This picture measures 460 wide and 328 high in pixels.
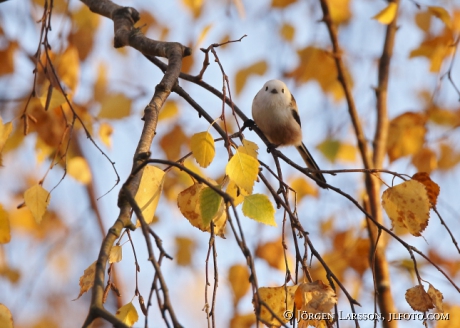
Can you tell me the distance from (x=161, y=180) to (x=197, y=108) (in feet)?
1.44

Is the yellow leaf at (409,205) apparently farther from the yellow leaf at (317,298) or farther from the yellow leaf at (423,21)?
the yellow leaf at (423,21)

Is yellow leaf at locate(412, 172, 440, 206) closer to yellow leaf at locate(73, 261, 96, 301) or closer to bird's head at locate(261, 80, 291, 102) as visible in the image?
yellow leaf at locate(73, 261, 96, 301)

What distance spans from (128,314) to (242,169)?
0.38 metres

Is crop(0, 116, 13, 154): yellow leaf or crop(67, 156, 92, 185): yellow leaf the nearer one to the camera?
crop(0, 116, 13, 154): yellow leaf

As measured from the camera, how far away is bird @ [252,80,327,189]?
91.0 inches

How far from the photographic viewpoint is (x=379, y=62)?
8.93 ft

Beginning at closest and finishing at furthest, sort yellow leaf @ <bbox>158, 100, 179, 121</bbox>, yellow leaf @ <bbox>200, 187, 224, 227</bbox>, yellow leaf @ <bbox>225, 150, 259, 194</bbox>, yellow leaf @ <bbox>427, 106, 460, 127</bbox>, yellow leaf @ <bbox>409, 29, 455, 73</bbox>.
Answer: yellow leaf @ <bbox>200, 187, 224, 227</bbox> < yellow leaf @ <bbox>225, 150, 259, 194</bbox> < yellow leaf @ <bbox>409, 29, 455, 73</bbox> < yellow leaf @ <bbox>158, 100, 179, 121</bbox> < yellow leaf @ <bbox>427, 106, 460, 127</bbox>

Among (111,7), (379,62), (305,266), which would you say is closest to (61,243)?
(111,7)

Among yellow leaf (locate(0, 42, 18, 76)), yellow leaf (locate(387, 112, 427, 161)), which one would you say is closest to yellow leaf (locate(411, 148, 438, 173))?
yellow leaf (locate(387, 112, 427, 161))

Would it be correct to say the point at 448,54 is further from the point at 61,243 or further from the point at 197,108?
the point at 61,243

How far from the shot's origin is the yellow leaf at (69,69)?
2229 millimetres

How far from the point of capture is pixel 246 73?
2637mm

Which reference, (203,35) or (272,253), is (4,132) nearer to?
(203,35)

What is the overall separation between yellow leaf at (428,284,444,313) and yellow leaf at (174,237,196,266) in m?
1.71
